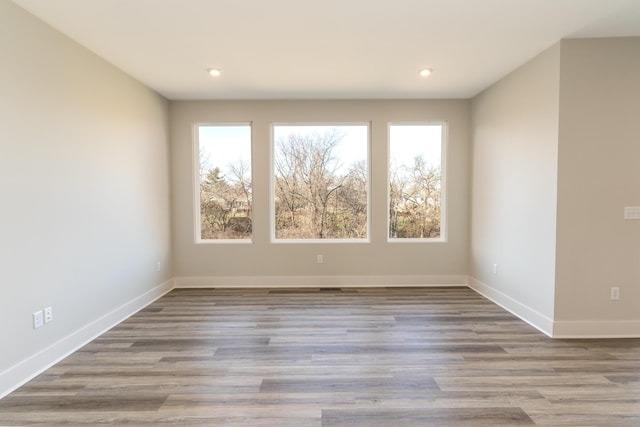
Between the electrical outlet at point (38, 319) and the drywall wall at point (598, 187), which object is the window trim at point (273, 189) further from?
the electrical outlet at point (38, 319)

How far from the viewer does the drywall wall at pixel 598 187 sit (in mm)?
2646

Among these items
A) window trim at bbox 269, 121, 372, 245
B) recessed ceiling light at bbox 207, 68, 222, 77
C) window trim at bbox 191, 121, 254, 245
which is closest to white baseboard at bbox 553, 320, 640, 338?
window trim at bbox 269, 121, 372, 245

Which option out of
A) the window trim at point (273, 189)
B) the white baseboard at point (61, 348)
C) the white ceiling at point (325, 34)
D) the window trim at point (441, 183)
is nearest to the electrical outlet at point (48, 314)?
the white baseboard at point (61, 348)

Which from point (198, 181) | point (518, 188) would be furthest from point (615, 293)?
point (198, 181)

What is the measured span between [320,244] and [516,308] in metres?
2.46

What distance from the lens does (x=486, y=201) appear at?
3.91m

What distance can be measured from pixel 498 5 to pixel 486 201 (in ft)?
7.77

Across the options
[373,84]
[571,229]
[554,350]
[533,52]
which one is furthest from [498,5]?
[554,350]

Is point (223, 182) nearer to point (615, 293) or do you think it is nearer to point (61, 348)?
point (61, 348)

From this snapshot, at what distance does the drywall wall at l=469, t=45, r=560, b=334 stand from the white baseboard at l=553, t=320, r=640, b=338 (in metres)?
0.11

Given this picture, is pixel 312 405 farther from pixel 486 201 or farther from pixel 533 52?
pixel 533 52

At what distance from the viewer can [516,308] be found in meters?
3.28

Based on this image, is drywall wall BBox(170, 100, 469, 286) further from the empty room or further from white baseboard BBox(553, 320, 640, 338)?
white baseboard BBox(553, 320, 640, 338)

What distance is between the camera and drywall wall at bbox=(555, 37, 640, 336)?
104 inches
